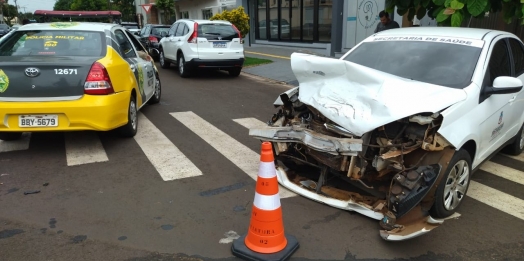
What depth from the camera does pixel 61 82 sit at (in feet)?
16.5

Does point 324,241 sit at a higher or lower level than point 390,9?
lower

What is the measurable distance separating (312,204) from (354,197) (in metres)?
0.42

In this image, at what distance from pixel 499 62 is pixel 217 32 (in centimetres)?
867

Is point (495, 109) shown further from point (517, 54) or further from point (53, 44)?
point (53, 44)

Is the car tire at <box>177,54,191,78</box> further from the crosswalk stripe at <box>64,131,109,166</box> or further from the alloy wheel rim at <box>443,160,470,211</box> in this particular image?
the alloy wheel rim at <box>443,160,470,211</box>

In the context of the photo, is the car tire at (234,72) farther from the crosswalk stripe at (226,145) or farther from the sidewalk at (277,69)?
the crosswalk stripe at (226,145)

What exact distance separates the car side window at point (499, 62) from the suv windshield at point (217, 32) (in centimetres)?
836

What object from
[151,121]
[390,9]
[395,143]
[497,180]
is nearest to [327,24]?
[390,9]

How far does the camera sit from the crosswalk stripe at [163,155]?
16.0 feet

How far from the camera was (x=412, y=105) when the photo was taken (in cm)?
356

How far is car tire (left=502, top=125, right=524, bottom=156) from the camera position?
5488mm

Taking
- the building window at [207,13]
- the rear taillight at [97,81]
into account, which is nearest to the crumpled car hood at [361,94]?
the rear taillight at [97,81]

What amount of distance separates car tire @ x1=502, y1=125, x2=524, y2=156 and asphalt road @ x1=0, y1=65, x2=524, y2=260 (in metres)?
0.15

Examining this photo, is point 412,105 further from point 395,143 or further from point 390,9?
point 390,9
